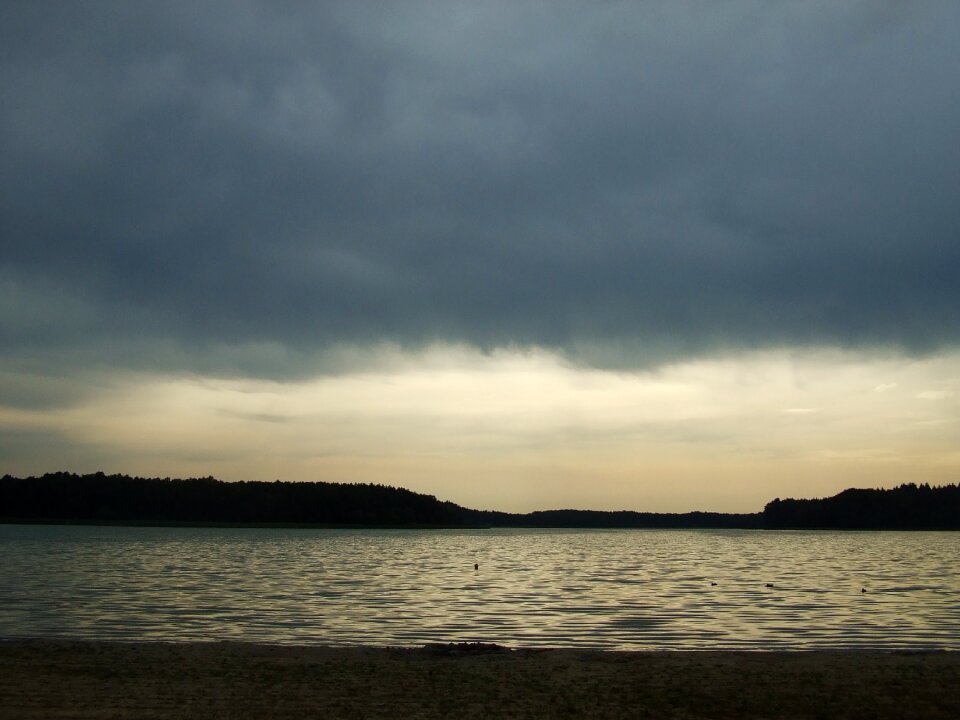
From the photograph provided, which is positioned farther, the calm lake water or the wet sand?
the calm lake water

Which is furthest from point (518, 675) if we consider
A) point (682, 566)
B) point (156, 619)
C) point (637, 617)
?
point (682, 566)

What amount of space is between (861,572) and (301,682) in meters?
59.4

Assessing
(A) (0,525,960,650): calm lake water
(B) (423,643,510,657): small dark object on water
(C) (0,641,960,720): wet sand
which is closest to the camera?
(C) (0,641,960,720): wet sand

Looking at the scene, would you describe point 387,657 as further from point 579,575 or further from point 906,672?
point 579,575

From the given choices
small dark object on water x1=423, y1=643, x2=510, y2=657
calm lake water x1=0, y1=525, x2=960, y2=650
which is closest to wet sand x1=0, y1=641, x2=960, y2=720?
small dark object on water x1=423, y1=643, x2=510, y2=657

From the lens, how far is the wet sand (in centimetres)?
1636

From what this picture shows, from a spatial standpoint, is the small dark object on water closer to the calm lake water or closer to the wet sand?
the wet sand

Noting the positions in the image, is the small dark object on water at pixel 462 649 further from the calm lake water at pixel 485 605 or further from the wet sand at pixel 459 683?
the calm lake water at pixel 485 605

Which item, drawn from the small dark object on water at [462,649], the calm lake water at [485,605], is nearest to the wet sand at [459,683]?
the small dark object on water at [462,649]

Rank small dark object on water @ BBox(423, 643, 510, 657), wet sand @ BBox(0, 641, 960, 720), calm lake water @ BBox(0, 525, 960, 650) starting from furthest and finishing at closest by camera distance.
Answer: calm lake water @ BBox(0, 525, 960, 650), small dark object on water @ BBox(423, 643, 510, 657), wet sand @ BBox(0, 641, 960, 720)

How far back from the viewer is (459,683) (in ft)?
63.4

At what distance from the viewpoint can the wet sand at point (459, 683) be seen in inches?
644

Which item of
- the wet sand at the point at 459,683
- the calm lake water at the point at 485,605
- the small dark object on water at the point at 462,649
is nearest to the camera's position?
the wet sand at the point at 459,683

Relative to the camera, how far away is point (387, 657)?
23.6m
